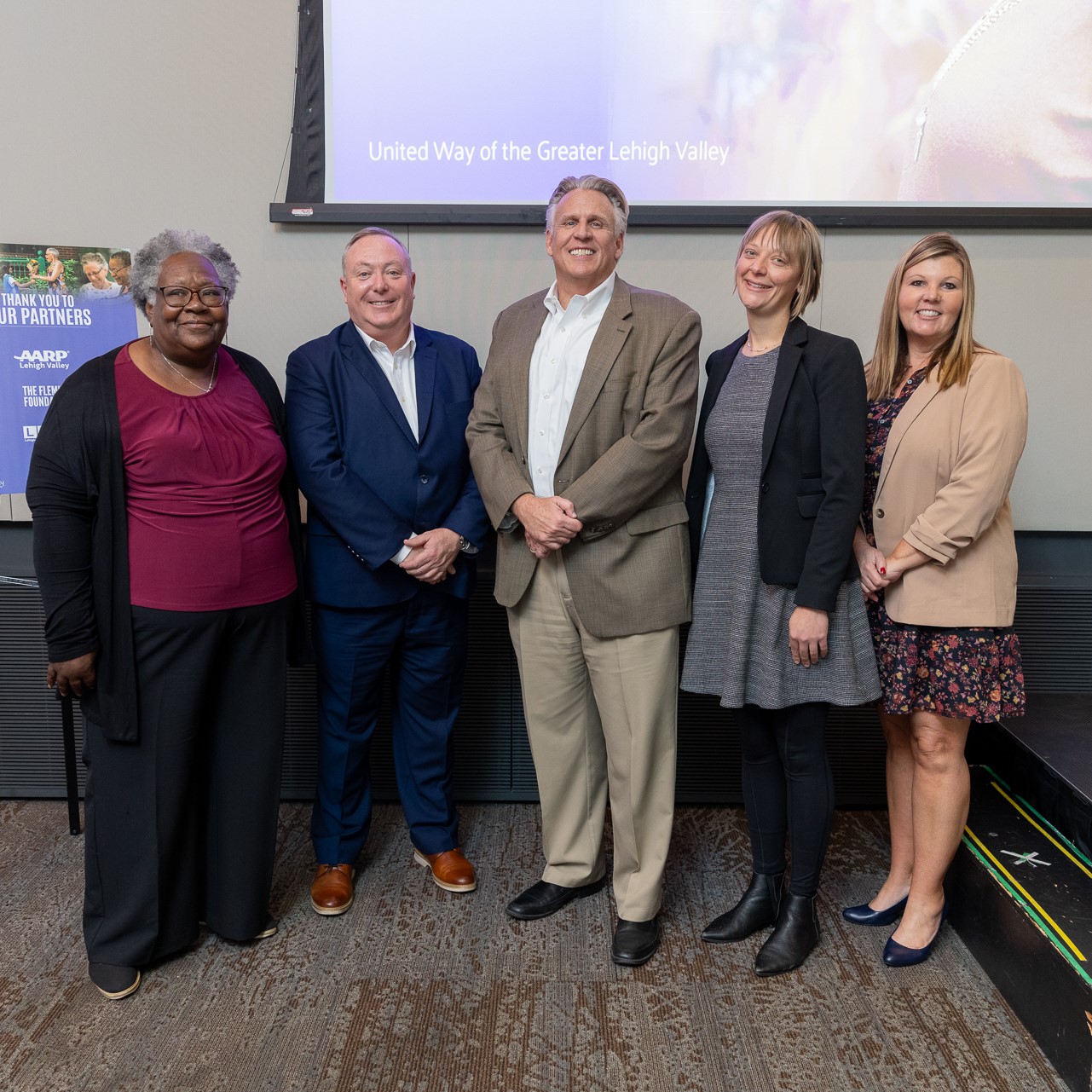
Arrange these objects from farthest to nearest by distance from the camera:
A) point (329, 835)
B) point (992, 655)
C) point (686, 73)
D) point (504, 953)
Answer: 1. point (686, 73)
2. point (329, 835)
3. point (504, 953)
4. point (992, 655)

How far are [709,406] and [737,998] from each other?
4.51 ft

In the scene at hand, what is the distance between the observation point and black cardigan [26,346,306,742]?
6.29ft

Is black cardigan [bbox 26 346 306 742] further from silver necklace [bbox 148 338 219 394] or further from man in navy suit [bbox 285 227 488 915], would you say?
man in navy suit [bbox 285 227 488 915]

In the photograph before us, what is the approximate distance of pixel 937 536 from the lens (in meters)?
1.96

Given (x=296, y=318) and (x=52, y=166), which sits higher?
(x=52, y=166)

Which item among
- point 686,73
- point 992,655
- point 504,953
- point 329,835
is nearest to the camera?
point 992,655

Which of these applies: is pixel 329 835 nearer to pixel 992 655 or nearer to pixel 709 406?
pixel 709 406

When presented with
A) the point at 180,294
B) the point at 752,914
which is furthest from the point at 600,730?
the point at 180,294

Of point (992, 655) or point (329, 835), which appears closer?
point (992, 655)

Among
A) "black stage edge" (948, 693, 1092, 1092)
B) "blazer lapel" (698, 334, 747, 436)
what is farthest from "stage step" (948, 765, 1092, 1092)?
"blazer lapel" (698, 334, 747, 436)

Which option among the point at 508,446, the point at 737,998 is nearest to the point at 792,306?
the point at 508,446

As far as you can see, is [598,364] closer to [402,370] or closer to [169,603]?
[402,370]

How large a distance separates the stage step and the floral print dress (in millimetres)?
411

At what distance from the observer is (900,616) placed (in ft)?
6.75
